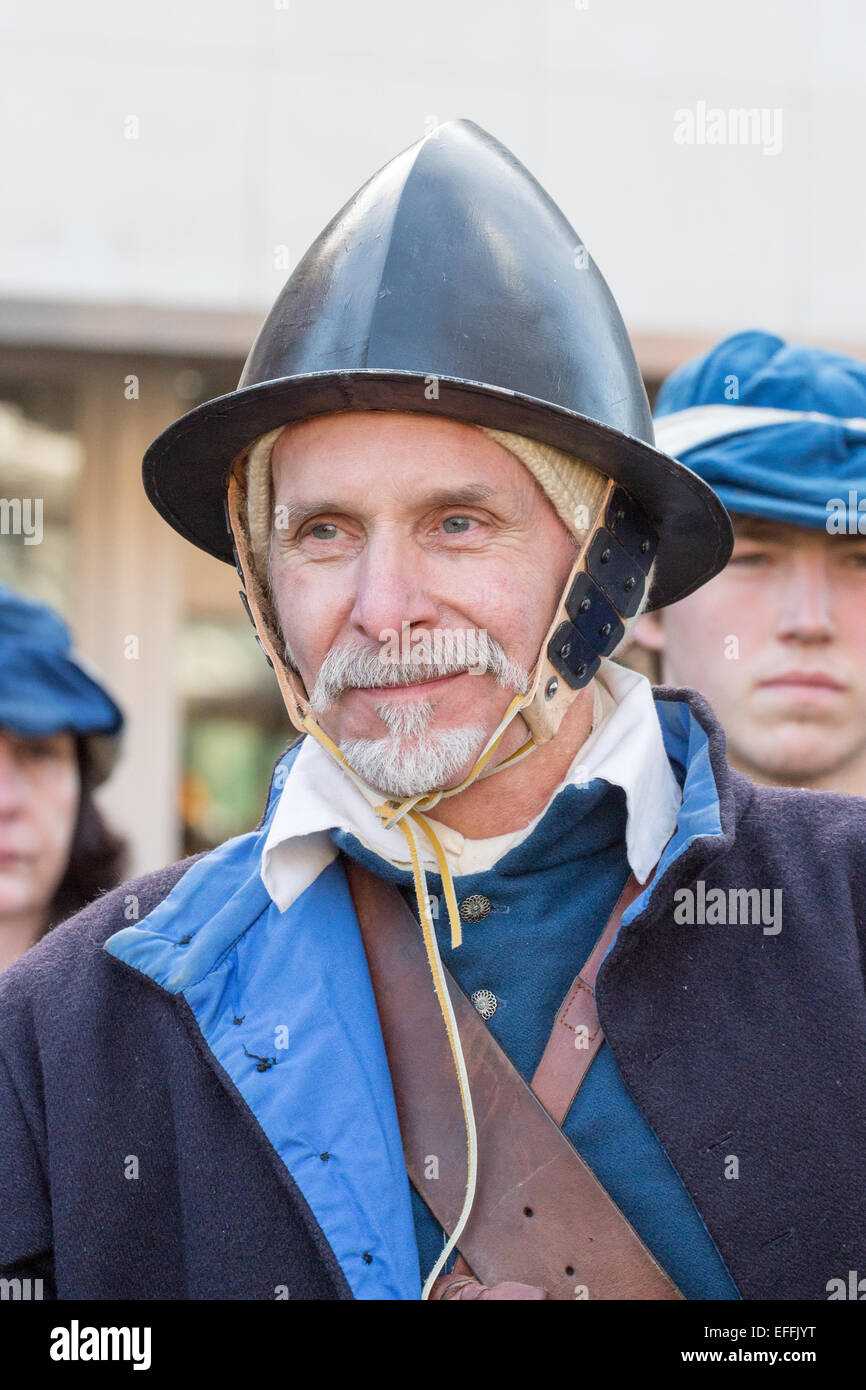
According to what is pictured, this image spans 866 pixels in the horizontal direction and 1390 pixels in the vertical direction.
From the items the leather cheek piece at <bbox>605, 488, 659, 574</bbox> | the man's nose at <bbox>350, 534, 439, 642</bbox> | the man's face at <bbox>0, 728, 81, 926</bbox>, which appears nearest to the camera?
the man's nose at <bbox>350, 534, 439, 642</bbox>

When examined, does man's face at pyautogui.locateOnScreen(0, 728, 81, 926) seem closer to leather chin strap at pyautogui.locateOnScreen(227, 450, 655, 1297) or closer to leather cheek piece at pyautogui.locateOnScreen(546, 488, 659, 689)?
leather chin strap at pyautogui.locateOnScreen(227, 450, 655, 1297)

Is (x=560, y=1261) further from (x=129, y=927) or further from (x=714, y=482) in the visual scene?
(x=714, y=482)

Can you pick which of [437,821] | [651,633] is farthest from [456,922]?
[651,633]

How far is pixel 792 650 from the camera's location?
3.96m

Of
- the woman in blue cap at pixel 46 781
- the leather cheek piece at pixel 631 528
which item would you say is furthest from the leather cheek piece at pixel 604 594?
the woman in blue cap at pixel 46 781

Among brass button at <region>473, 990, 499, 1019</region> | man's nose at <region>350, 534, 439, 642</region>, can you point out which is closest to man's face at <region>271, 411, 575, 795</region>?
man's nose at <region>350, 534, 439, 642</region>

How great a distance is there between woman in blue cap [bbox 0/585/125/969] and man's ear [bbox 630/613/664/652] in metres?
1.63

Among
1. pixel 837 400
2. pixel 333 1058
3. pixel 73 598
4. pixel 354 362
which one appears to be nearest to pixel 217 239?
pixel 73 598

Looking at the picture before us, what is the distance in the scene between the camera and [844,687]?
3971 mm

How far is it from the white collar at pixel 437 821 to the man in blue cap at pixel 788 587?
1350 mm

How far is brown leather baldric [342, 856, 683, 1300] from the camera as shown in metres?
2.25

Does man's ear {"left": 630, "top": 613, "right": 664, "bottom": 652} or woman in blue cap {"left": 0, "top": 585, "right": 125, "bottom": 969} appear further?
woman in blue cap {"left": 0, "top": 585, "right": 125, "bottom": 969}

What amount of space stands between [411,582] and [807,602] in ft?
6.03

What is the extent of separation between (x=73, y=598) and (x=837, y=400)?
16.0 feet
